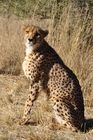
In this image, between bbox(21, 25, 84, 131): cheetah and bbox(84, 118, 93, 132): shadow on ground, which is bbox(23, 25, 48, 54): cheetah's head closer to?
bbox(21, 25, 84, 131): cheetah

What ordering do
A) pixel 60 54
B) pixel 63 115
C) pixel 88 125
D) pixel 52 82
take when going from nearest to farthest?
1. pixel 63 115
2. pixel 52 82
3. pixel 88 125
4. pixel 60 54

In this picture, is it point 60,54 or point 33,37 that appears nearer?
point 33,37

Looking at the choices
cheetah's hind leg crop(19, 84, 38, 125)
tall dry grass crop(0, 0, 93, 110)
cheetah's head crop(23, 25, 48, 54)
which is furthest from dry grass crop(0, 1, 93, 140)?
cheetah's head crop(23, 25, 48, 54)

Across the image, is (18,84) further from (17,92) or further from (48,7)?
(48,7)

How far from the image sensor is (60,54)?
773cm

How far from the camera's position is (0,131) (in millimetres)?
5188

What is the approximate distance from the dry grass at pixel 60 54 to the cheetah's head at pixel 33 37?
2.62ft

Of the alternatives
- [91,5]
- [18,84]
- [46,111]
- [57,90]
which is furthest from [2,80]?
[91,5]

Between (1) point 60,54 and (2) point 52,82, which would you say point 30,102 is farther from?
(1) point 60,54

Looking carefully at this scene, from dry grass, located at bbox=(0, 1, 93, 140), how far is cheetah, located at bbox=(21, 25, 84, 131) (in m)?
0.17

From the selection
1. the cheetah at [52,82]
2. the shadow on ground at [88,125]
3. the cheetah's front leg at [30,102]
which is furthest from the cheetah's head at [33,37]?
the shadow on ground at [88,125]

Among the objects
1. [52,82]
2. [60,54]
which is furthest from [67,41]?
[52,82]

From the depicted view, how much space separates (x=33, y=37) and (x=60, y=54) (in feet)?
7.86

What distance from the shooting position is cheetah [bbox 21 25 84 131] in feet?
17.5
